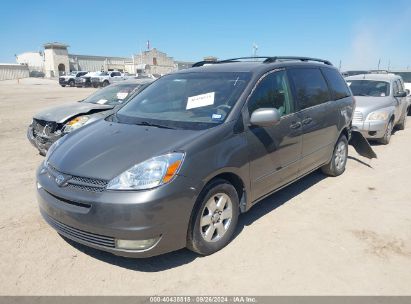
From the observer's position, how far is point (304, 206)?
15.5 ft

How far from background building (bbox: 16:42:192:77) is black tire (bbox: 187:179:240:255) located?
6960 cm

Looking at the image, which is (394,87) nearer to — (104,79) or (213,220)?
(213,220)

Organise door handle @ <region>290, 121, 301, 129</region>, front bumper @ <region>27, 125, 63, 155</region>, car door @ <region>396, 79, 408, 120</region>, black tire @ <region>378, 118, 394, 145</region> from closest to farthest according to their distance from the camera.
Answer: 1. door handle @ <region>290, 121, 301, 129</region>
2. front bumper @ <region>27, 125, 63, 155</region>
3. black tire @ <region>378, 118, 394, 145</region>
4. car door @ <region>396, 79, 408, 120</region>

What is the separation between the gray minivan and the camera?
2.99m

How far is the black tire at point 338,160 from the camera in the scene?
5.83m

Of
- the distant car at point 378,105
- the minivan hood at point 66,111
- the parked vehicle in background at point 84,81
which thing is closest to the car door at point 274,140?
the distant car at point 378,105

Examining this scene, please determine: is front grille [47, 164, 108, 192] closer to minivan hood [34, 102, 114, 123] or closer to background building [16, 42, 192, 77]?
minivan hood [34, 102, 114, 123]

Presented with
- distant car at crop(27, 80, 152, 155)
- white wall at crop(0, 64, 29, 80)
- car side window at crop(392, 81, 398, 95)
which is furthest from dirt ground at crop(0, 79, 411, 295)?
white wall at crop(0, 64, 29, 80)

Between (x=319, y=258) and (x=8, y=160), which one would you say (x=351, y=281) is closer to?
(x=319, y=258)

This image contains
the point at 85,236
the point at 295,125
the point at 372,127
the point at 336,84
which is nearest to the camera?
the point at 85,236

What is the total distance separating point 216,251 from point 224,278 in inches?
17.2

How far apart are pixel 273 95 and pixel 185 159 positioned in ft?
5.42

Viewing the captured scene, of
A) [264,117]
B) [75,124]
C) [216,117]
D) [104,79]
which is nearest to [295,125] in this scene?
[264,117]

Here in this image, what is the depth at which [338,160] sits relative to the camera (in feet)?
19.7
